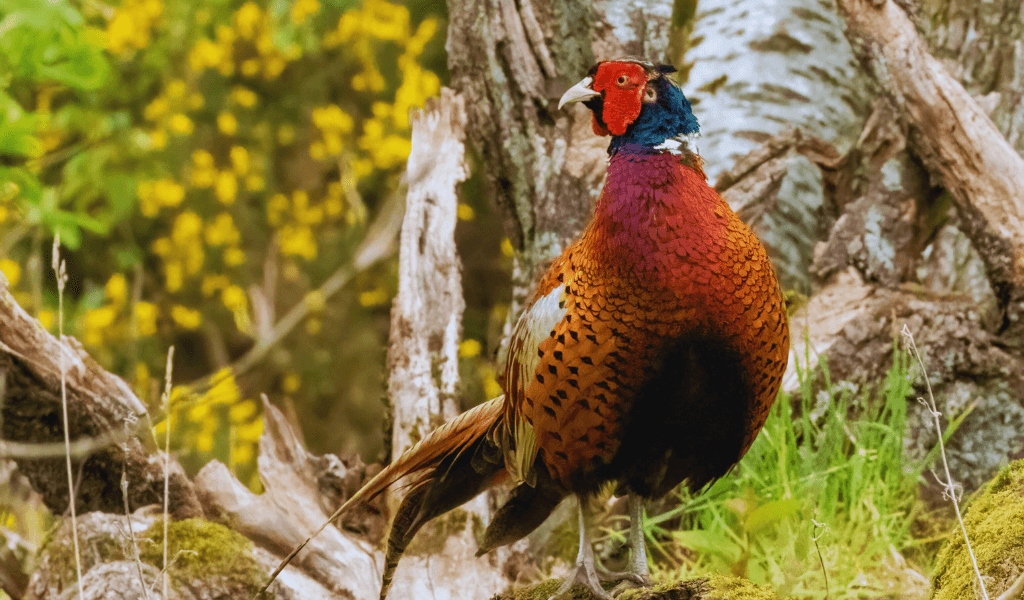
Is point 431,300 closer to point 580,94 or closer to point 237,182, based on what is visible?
point 580,94

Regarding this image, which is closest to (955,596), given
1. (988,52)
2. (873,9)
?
(873,9)

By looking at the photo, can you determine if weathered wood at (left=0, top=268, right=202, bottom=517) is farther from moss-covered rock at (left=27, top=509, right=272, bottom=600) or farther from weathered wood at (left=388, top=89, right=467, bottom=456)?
weathered wood at (left=388, top=89, right=467, bottom=456)

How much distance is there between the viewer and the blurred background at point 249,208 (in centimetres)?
559

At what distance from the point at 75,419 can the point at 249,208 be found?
15.0 feet

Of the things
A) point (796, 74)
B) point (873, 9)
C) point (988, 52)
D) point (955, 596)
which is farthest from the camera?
point (796, 74)

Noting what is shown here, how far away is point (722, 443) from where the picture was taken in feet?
7.27

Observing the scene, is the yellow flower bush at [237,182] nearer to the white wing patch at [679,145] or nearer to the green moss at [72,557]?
the green moss at [72,557]

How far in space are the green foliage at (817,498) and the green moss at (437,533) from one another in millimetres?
632

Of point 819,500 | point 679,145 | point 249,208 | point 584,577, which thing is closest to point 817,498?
point 819,500

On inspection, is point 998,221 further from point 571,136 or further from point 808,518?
point 571,136

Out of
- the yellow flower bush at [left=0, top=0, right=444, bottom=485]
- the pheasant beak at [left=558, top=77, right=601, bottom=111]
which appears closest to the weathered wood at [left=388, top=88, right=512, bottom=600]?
the pheasant beak at [left=558, top=77, right=601, bottom=111]

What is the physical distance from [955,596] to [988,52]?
255 cm

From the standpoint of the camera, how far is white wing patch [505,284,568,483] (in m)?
2.19

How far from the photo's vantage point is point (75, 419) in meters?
2.77
